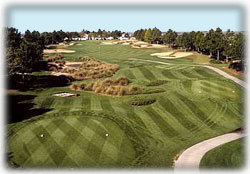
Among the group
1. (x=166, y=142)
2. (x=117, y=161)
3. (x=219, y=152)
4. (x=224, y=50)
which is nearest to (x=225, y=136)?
(x=219, y=152)

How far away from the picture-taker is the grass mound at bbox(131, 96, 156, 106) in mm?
38719

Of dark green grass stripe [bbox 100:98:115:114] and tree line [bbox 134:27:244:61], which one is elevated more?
tree line [bbox 134:27:244:61]

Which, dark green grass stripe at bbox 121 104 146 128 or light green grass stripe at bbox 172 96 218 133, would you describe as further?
light green grass stripe at bbox 172 96 218 133

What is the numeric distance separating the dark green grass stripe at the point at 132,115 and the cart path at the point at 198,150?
266 inches

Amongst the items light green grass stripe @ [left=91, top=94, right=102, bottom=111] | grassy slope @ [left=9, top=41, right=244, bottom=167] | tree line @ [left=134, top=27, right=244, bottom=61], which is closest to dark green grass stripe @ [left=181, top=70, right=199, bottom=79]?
grassy slope @ [left=9, top=41, right=244, bottom=167]

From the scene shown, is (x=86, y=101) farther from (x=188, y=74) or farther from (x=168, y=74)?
(x=188, y=74)

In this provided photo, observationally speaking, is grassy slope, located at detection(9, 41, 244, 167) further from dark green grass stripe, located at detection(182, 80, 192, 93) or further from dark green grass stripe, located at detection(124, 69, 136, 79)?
dark green grass stripe, located at detection(124, 69, 136, 79)

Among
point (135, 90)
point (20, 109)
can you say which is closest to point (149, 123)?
point (135, 90)

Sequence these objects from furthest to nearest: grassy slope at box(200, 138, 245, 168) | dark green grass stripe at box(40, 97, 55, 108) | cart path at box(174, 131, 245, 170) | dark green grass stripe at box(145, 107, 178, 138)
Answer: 1. dark green grass stripe at box(40, 97, 55, 108)
2. dark green grass stripe at box(145, 107, 178, 138)
3. grassy slope at box(200, 138, 245, 168)
4. cart path at box(174, 131, 245, 170)

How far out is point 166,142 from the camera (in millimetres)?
29547

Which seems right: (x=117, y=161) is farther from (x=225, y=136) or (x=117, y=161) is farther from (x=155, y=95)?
(x=155, y=95)

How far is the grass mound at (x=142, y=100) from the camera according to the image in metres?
38.7

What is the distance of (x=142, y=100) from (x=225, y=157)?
15.6 metres

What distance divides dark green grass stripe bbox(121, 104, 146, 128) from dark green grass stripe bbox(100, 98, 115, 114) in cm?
171
